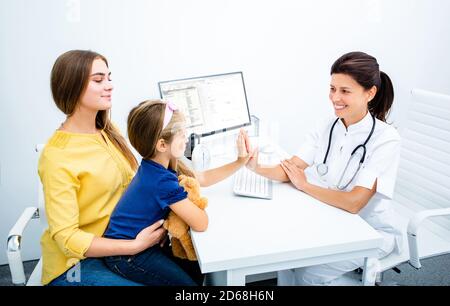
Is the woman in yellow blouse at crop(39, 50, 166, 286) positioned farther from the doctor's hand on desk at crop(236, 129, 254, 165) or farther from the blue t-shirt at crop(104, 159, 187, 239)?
the doctor's hand on desk at crop(236, 129, 254, 165)

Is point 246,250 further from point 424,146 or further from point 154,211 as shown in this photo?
point 424,146

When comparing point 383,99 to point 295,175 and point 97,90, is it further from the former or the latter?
point 97,90

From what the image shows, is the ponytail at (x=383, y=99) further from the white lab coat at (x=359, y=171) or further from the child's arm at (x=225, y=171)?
the child's arm at (x=225, y=171)

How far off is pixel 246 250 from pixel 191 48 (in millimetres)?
1416

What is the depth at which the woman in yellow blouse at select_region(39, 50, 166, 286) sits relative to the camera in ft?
3.80

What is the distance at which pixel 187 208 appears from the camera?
1165mm

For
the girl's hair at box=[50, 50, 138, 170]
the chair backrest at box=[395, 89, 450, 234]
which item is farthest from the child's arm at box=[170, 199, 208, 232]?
the chair backrest at box=[395, 89, 450, 234]

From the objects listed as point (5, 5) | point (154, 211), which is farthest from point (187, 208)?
point (5, 5)

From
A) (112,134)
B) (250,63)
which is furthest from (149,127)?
(250,63)

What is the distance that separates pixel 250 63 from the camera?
2.35 metres

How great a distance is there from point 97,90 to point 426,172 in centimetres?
149

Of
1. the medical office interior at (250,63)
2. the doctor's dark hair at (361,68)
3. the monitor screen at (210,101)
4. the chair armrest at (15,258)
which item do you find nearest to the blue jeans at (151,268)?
the chair armrest at (15,258)

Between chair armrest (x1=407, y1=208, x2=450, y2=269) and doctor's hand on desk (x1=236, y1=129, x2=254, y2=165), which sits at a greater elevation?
doctor's hand on desk (x1=236, y1=129, x2=254, y2=165)

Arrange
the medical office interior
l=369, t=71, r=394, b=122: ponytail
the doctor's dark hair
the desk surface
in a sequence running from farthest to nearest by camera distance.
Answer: the medical office interior < l=369, t=71, r=394, b=122: ponytail < the doctor's dark hair < the desk surface
